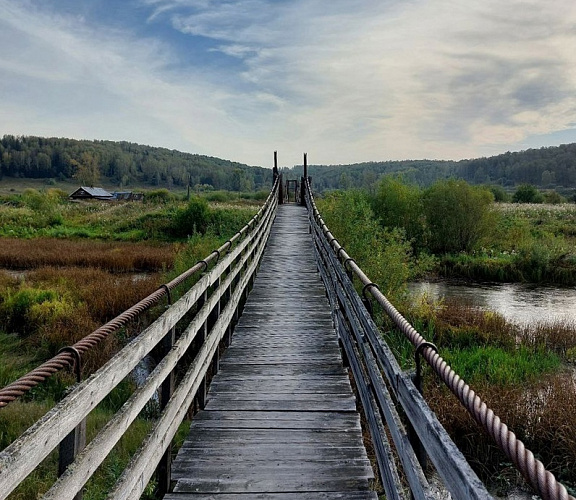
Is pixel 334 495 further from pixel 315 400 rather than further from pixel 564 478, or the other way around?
pixel 564 478

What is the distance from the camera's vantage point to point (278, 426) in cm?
392

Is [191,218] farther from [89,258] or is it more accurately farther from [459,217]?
[459,217]

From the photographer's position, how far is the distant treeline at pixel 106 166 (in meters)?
138

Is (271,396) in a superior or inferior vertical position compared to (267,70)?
inferior

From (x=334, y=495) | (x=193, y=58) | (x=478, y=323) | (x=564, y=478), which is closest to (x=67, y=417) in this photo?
(x=334, y=495)

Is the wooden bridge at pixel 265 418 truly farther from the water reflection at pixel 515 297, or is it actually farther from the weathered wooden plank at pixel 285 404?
the water reflection at pixel 515 297

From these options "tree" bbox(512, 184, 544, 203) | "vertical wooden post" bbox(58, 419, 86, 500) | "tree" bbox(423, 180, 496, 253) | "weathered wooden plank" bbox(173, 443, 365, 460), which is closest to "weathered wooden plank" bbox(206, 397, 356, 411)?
"weathered wooden plank" bbox(173, 443, 365, 460)

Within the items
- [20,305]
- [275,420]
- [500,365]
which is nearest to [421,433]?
[275,420]

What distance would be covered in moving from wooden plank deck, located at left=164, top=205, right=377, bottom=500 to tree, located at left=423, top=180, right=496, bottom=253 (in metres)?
21.5

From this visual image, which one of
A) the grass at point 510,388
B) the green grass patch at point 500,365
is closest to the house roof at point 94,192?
the grass at point 510,388

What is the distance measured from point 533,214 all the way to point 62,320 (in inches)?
1532

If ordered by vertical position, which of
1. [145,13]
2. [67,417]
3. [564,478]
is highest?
[145,13]

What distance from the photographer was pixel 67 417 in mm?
1706

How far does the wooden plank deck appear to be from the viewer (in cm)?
310
